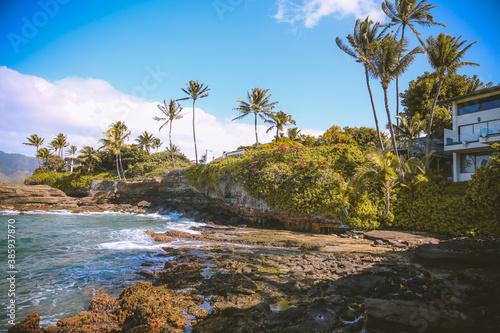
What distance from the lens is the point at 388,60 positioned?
62.3 feet

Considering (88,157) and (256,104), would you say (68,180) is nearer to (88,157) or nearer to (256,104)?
(88,157)

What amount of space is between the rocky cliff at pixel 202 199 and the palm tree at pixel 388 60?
9.19m

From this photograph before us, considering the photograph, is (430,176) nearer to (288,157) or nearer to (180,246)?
(288,157)

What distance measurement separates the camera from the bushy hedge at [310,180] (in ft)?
55.0

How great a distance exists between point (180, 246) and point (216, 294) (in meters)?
7.04

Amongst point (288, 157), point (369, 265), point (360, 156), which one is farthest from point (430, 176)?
point (369, 265)

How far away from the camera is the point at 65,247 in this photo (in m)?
13.1

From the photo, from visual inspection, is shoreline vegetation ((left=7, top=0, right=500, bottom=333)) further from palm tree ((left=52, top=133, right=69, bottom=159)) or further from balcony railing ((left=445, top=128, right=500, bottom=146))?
palm tree ((left=52, top=133, right=69, bottom=159))

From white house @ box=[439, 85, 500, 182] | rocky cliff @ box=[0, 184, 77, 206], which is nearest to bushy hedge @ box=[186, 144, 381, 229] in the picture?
white house @ box=[439, 85, 500, 182]

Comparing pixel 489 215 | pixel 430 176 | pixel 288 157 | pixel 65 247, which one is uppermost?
pixel 288 157

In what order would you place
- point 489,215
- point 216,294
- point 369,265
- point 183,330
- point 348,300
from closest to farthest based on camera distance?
point 183,330
point 348,300
point 216,294
point 369,265
point 489,215

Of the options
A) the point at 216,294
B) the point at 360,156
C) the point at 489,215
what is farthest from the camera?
the point at 360,156

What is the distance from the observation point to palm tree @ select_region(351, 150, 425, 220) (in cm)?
1479

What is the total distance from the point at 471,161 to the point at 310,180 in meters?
15.6
